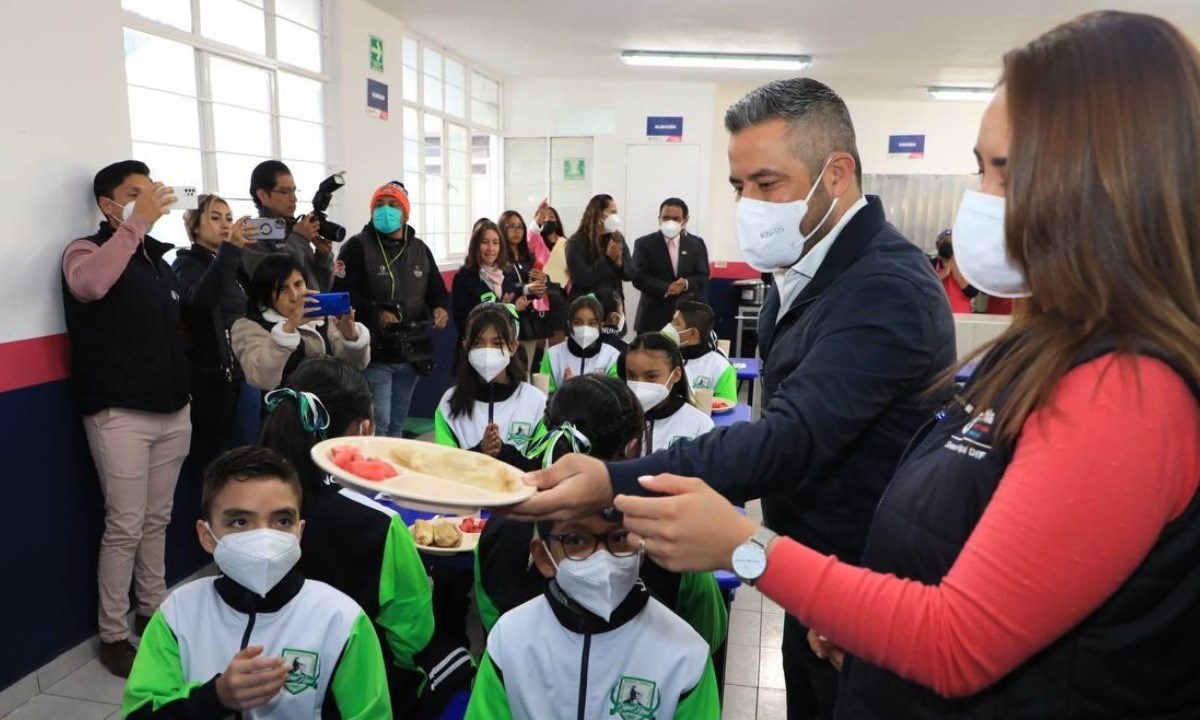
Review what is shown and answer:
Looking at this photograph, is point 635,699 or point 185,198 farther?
point 185,198

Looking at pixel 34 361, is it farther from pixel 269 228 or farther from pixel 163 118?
pixel 163 118

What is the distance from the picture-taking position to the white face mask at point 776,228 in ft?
5.14

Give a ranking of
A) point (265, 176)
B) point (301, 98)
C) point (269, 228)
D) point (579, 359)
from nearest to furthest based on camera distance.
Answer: point (269, 228) → point (265, 176) → point (579, 359) → point (301, 98)

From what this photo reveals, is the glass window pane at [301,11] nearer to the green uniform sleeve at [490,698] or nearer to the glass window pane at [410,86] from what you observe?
the glass window pane at [410,86]

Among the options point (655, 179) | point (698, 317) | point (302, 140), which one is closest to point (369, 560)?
point (698, 317)

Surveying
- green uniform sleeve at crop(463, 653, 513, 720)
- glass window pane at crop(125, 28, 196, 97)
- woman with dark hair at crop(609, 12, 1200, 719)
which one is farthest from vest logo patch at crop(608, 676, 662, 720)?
glass window pane at crop(125, 28, 196, 97)

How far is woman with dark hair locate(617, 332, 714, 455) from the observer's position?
10.5 ft

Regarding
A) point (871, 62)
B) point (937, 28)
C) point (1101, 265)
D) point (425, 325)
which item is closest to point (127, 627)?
point (425, 325)

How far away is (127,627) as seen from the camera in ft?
10.3

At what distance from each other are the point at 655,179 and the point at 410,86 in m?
3.62

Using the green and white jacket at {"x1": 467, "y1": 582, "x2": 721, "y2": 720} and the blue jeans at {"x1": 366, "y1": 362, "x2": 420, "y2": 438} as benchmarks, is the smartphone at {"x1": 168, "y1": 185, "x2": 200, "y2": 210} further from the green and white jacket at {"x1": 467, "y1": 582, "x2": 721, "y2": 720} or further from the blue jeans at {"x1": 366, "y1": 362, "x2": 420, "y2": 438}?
the green and white jacket at {"x1": 467, "y1": 582, "x2": 721, "y2": 720}

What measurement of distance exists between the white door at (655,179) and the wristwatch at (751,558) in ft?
28.7

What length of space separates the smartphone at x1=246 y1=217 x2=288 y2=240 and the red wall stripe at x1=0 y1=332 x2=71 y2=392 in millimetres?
1020

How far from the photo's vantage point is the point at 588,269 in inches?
251
